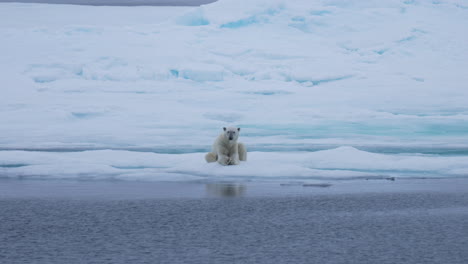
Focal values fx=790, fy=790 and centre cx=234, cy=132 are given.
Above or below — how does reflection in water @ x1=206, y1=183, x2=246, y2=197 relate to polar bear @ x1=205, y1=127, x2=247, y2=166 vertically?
below

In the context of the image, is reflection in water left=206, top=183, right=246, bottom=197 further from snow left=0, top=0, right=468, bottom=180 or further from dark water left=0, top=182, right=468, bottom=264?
snow left=0, top=0, right=468, bottom=180

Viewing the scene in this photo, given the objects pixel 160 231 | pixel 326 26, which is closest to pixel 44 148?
pixel 160 231

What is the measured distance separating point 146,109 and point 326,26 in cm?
760

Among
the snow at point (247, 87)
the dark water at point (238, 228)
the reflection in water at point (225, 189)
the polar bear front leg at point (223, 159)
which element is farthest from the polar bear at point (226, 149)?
the dark water at point (238, 228)

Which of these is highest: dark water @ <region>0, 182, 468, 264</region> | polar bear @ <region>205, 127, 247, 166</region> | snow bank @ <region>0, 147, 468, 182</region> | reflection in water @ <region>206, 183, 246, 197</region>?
polar bear @ <region>205, 127, 247, 166</region>

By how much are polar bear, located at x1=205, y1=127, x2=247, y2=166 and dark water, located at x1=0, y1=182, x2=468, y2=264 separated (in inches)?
76.6

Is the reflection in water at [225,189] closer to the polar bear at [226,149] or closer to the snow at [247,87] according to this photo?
the polar bear at [226,149]

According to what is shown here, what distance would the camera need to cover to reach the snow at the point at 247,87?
1183cm

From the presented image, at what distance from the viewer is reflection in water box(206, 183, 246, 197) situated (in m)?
7.37

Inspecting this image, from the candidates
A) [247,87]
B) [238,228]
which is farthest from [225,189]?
[247,87]

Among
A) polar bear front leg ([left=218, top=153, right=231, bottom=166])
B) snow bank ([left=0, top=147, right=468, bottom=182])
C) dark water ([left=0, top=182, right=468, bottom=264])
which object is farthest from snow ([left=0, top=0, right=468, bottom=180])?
dark water ([left=0, top=182, right=468, bottom=264])

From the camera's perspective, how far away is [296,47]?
22312mm

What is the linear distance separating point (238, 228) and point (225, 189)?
7.62 ft

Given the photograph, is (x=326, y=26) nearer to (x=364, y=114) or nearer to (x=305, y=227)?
(x=364, y=114)
